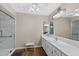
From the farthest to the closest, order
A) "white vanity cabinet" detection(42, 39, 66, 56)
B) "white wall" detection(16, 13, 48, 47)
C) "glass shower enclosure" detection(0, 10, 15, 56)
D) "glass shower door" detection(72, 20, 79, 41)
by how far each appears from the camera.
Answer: "white wall" detection(16, 13, 48, 47) → "glass shower enclosure" detection(0, 10, 15, 56) → "glass shower door" detection(72, 20, 79, 41) → "white vanity cabinet" detection(42, 39, 66, 56)

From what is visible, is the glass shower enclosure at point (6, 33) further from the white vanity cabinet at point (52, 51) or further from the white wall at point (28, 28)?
the white vanity cabinet at point (52, 51)

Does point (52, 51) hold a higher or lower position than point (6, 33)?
lower

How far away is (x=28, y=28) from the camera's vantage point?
520cm

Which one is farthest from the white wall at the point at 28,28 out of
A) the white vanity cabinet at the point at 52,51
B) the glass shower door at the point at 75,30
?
the glass shower door at the point at 75,30

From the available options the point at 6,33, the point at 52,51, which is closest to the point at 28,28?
the point at 6,33

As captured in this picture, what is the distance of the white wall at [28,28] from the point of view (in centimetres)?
500

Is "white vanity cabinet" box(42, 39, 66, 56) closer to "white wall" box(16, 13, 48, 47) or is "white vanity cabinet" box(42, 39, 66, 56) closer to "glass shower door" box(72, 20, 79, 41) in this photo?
"glass shower door" box(72, 20, 79, 41)

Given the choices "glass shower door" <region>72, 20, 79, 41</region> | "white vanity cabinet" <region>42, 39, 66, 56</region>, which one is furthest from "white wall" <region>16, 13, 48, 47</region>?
"glass shower door" <region>72, 20, 79, 41</region>

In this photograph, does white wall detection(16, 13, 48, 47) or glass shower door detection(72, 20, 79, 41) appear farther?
white wall detection(16, 13, 48, 47)

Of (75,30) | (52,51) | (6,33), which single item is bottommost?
(52,51)

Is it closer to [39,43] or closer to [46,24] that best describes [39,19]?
[46,24]

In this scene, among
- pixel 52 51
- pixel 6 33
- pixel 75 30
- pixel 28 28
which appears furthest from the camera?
pixel 28 28

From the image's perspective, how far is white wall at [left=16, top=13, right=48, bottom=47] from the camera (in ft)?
16.4

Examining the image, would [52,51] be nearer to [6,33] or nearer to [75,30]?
[75,30]
